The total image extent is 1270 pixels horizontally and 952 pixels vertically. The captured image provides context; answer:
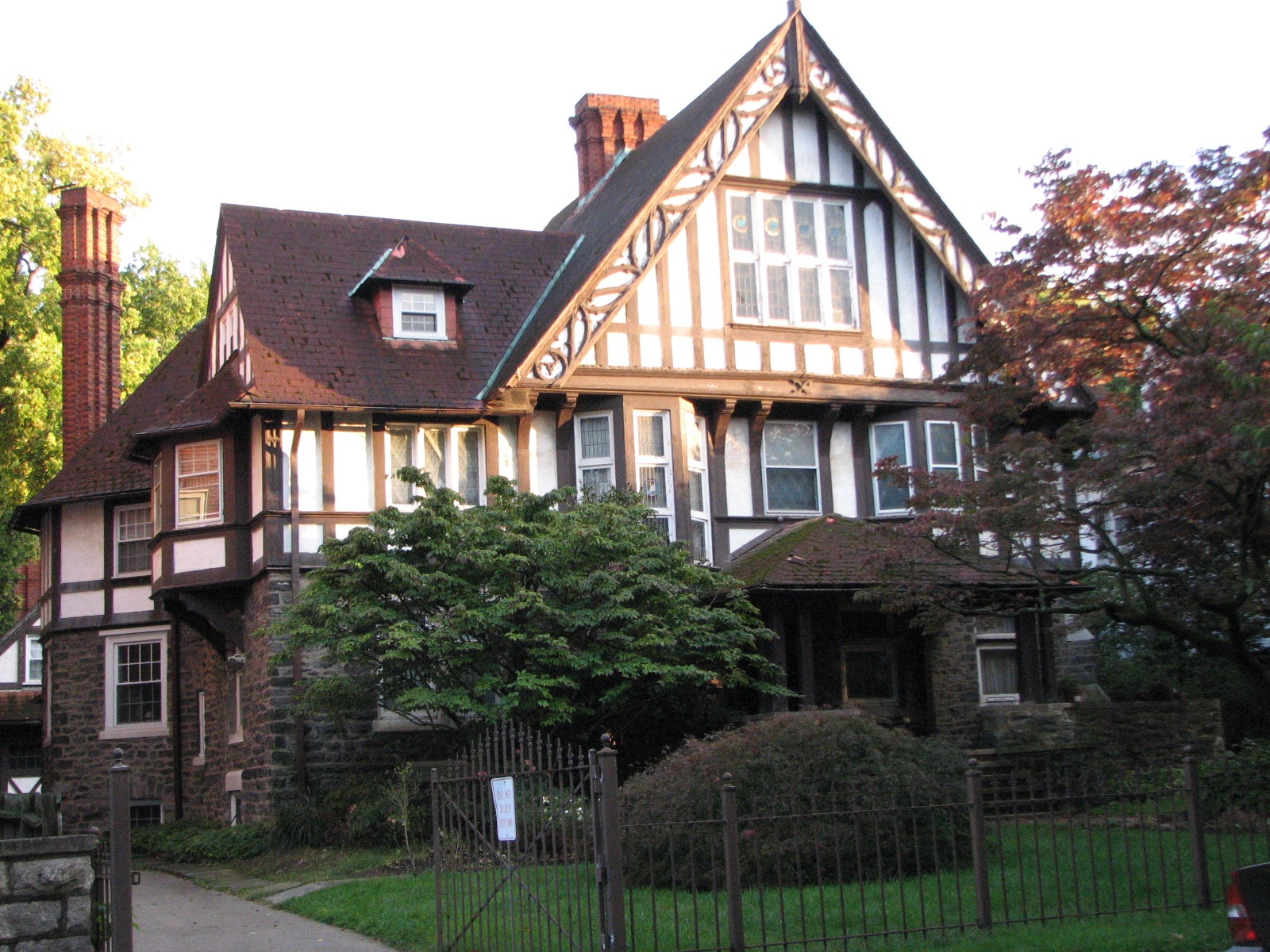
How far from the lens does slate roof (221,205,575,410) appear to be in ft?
75.4

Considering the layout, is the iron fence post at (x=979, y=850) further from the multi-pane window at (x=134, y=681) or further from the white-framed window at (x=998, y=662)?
the multi-pane window at (x=134, y=681)

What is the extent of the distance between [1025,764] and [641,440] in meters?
7.43

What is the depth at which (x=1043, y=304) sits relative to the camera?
16984 mm

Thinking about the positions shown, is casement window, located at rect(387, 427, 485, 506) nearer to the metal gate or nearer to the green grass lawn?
the green grass lawn

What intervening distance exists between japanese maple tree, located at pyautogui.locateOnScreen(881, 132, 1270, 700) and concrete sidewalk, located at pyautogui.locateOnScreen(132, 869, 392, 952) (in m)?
7.55

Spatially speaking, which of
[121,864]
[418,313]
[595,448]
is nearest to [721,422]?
[595,448]

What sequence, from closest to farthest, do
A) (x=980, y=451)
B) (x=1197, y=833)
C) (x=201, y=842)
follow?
1. (x=1197, y=833)
2. (x=980, y=451)
3. (x=201, y=842)

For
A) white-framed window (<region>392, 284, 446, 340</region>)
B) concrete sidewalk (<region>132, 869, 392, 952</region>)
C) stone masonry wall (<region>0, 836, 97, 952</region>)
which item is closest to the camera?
stone masonry wall (<region>0, 836, 97, 952</region>)

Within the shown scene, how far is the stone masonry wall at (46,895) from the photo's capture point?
32.2 feet

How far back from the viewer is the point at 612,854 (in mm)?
10336

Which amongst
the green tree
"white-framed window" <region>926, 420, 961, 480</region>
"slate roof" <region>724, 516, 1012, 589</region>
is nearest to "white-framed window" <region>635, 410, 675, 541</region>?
"slate roof" <region>724, 516, 1012, 589</region>

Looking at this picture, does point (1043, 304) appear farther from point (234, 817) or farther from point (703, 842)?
point (234, 817)

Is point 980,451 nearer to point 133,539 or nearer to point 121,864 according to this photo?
point 121,864

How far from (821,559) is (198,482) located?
380 inches
